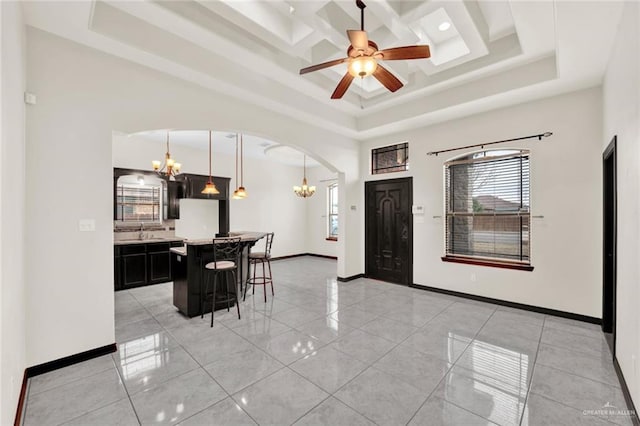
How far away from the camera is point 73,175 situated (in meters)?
2.68

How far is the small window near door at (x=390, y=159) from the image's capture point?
5622 millimetres

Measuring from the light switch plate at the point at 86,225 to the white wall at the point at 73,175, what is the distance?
3 centimetres

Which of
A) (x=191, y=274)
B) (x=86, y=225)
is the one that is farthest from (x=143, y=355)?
(x=86, y=225)

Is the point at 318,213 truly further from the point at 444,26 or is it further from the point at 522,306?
the point at 444,26

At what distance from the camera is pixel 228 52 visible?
3.26m

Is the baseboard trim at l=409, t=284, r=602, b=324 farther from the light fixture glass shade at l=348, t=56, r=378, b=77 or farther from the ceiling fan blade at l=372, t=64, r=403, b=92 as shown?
the light fixture glass shade at l=348, t=56, r=378, b=77

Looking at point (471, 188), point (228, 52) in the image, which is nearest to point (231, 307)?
point (228, 52)

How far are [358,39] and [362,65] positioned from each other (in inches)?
9.6

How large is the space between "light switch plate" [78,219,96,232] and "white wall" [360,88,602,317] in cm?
515

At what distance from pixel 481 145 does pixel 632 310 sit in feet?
10.0

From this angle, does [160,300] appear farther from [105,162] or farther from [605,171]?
[605,171]

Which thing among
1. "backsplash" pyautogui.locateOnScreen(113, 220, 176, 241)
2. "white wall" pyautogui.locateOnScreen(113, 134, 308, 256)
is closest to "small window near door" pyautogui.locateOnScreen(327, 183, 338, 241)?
"white wall" pyautogui.locateOnScreen(113, 134, 308, 256)

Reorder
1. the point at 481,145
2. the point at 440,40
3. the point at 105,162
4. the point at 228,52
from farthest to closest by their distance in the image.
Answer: the point at 481,145, the point at 440,40, the point at 228,52, the point at 105,162

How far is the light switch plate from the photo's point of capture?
8.93ft
